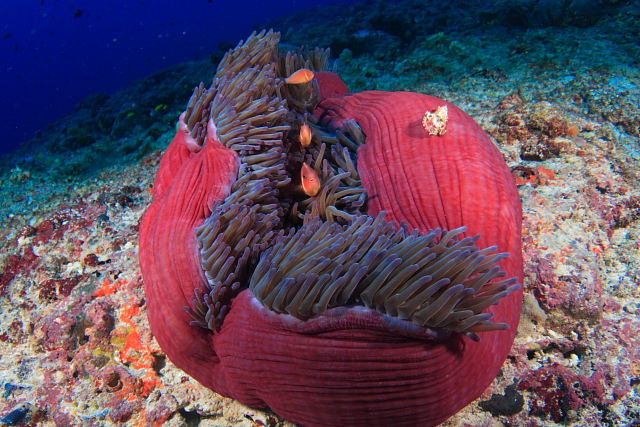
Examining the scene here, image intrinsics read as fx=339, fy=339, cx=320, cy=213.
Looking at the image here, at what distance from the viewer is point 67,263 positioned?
2744 mm

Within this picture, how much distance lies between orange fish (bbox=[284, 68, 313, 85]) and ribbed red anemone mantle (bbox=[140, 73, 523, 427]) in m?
0.44

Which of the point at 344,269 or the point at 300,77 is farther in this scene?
the point at 300,77

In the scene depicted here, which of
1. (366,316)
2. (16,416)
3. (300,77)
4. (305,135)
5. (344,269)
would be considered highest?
(300,77)

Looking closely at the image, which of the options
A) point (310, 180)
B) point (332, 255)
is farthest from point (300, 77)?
point (332, 255)

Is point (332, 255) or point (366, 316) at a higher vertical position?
point (332, 255)

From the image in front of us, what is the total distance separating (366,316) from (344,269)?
0.66ft

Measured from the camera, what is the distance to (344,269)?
1378 mm

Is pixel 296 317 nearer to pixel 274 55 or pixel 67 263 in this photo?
pixel 274 55

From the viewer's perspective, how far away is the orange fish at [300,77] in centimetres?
251

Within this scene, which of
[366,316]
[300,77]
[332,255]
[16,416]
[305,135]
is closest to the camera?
[366,316]

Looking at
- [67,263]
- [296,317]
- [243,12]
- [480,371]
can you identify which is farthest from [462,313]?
[243,12]

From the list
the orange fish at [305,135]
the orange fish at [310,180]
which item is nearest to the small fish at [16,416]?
the orange fish at [310,180]

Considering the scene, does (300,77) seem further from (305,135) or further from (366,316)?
(366,316)

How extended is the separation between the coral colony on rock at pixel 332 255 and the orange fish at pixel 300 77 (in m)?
0.02
